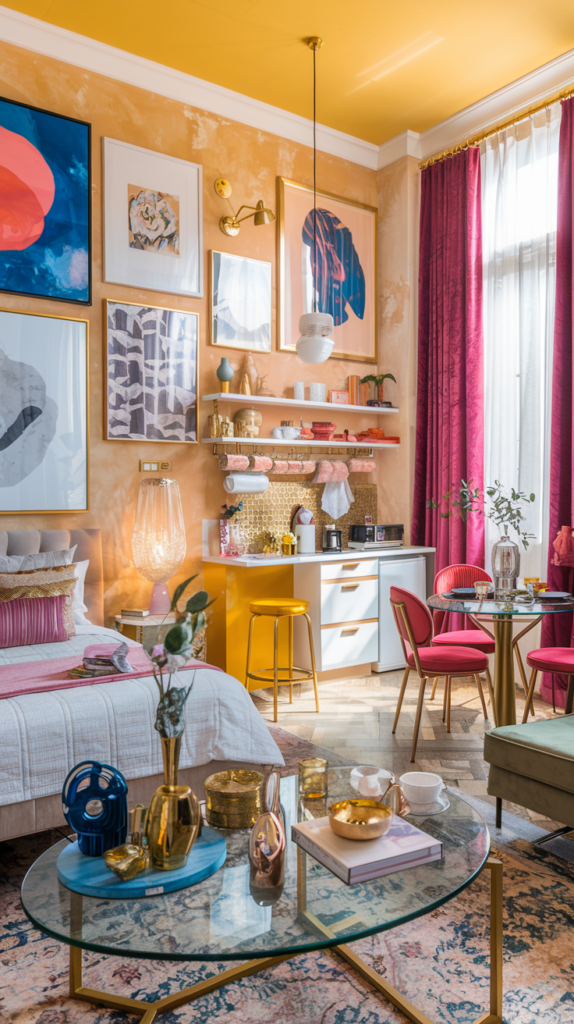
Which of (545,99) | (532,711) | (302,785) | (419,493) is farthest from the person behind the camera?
(419,493)

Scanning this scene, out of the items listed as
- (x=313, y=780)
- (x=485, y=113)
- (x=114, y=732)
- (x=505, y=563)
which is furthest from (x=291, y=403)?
(x=313, y=780)

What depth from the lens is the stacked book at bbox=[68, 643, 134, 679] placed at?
2.68 meters

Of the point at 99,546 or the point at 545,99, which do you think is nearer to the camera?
the point at 99,546

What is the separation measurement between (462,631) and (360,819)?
2623mm

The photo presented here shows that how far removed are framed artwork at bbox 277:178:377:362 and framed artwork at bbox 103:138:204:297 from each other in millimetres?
714

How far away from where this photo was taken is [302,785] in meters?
1.97

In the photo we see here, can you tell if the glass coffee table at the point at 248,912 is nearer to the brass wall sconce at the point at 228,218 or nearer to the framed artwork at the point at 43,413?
the framed artwork at the point at 43,413

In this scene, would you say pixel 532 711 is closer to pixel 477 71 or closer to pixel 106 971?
pixel 106 971

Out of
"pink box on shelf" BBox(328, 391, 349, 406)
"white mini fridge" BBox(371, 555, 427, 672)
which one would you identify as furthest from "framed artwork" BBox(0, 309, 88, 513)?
"white mini fridge" BBox(371, 555, 427, 672)

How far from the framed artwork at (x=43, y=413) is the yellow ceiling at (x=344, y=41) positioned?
5.65 feet

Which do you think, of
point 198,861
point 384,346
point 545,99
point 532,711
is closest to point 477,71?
point 545,99

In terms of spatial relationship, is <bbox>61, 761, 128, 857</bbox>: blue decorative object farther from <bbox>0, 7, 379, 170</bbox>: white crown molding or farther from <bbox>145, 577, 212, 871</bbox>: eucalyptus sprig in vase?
<bbox>0, 7, 379, 170</bbox>: white crown molding

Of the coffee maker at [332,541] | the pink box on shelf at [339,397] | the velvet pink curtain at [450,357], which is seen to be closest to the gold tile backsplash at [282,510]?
the coffee maker at [332,541]

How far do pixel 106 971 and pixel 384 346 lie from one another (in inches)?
186
